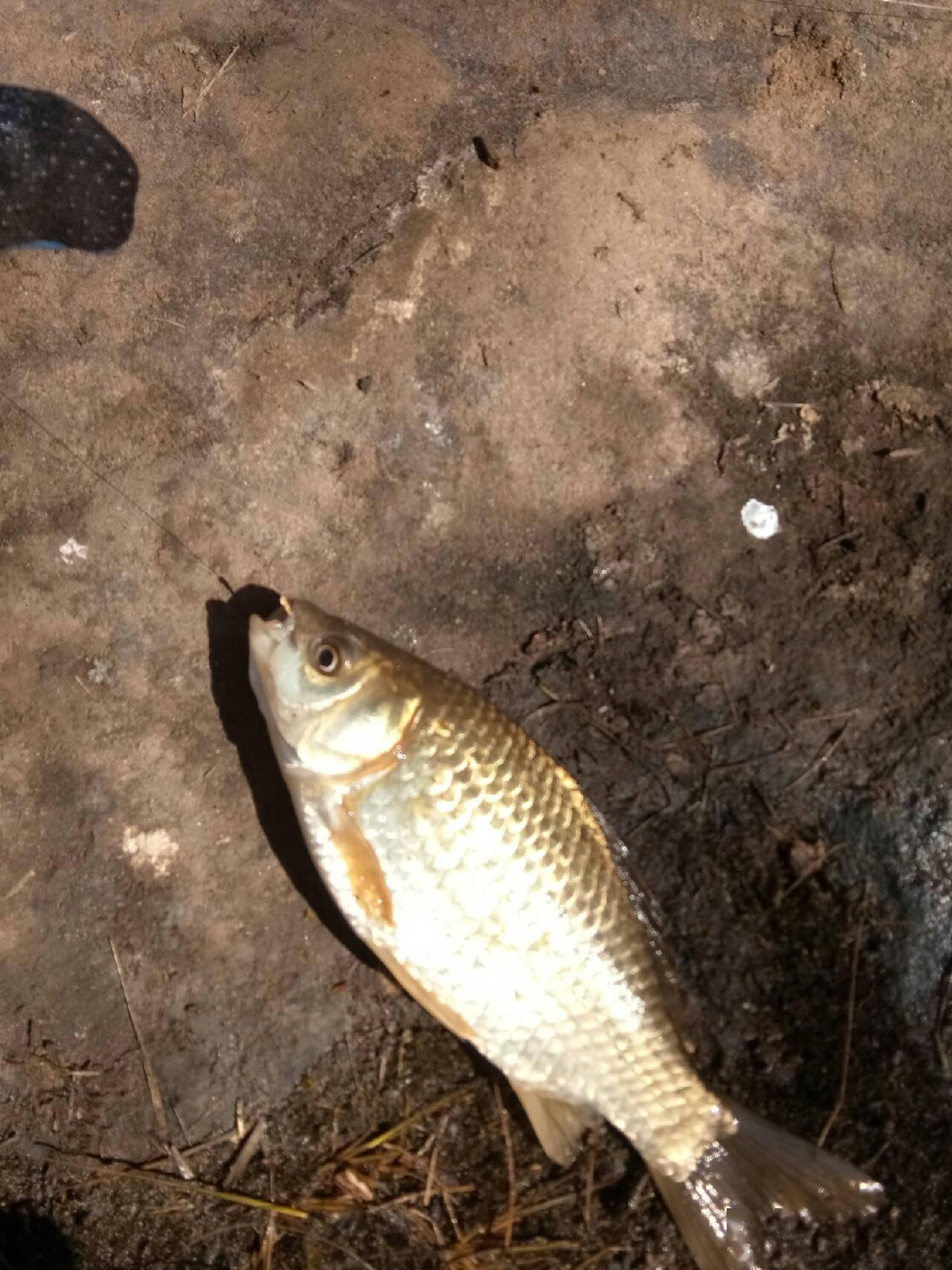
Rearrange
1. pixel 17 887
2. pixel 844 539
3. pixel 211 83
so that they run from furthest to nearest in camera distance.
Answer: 1. pixel 211 83
2. pixel 844 539
3. pixel 17 887

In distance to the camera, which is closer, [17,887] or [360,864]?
[360,864]

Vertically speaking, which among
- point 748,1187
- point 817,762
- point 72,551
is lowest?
point 748,1187

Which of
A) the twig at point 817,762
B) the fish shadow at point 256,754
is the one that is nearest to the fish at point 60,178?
the fish shadow at point 256,754

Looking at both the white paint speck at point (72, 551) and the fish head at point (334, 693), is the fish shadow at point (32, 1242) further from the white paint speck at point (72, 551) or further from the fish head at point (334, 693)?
the white paint speck at point (72, 551)

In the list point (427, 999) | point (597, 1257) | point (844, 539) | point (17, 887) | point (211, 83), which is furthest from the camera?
point (211, 83)

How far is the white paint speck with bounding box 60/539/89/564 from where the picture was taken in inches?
120

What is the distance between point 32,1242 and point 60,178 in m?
3.28

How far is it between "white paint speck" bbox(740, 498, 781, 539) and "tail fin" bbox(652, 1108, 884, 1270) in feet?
5.63

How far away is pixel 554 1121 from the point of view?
110 inches

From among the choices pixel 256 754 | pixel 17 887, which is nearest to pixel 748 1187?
pixel 256 754

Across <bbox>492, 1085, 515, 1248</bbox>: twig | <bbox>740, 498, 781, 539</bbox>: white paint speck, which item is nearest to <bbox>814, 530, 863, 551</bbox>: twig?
<bbox>740, 498, 781, 539</bbox>: white paint speck

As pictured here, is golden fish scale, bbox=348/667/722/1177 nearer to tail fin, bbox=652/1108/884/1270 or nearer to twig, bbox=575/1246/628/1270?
tail fin, bbox=652/1108/884/1270

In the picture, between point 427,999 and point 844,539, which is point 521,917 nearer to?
point 427,999

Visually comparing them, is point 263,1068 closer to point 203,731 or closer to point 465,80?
point 203,731
